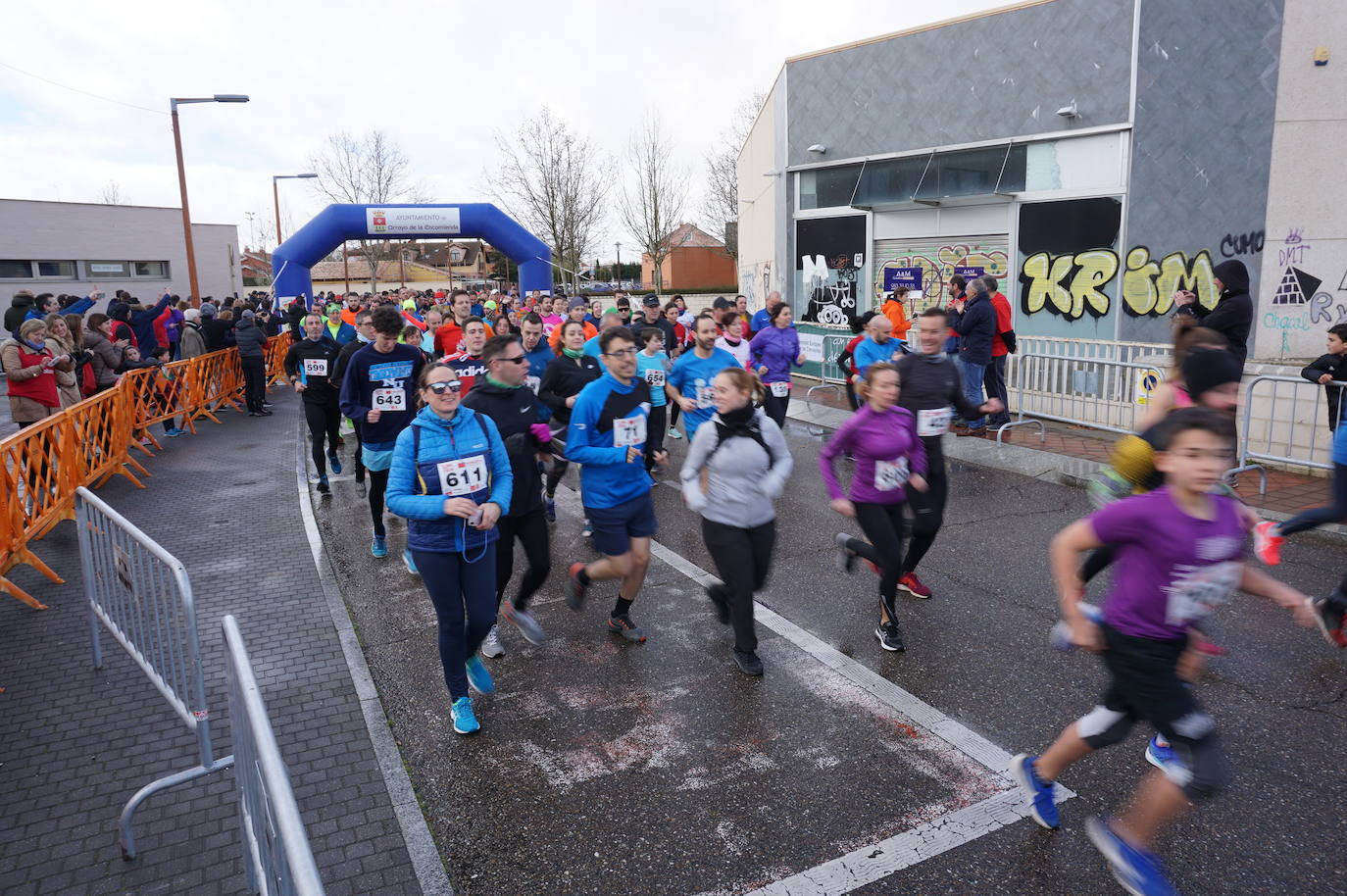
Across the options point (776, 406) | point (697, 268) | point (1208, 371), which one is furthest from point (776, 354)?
point (697, 268)

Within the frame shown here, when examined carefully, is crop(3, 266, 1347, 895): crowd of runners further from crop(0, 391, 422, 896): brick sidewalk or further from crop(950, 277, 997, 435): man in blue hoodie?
crop(950, 277, 997, 435): man in blue hoodie

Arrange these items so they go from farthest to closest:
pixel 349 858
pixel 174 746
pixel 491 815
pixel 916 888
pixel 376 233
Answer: pixel 376 233, pixel 174 746, pixel 491 815, pixel 349 858, pixel 916 888

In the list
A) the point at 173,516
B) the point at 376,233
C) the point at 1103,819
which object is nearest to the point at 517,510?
the point at 1103,819

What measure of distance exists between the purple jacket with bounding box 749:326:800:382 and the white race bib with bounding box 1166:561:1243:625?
703 cm

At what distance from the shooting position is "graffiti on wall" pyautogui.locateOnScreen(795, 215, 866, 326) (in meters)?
18.6

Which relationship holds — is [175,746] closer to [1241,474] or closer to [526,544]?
[526,544]

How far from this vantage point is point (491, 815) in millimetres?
3822

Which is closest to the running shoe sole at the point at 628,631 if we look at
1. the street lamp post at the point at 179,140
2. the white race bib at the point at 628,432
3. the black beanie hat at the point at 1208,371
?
the white race bib at the point at 628,432

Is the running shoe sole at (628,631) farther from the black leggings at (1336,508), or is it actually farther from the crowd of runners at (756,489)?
the black leggings at (1336,508)

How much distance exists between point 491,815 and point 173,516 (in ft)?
21.8

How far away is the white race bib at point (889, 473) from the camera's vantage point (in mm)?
5273

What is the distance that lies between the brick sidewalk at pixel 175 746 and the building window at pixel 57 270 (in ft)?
127

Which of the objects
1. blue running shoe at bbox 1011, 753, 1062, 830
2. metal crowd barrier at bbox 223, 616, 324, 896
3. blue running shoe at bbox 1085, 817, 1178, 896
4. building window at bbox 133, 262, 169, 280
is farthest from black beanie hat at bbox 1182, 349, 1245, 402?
building window at bbox 133, 262, 169, 280

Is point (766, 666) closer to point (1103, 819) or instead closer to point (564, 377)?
point (1103, 819)
